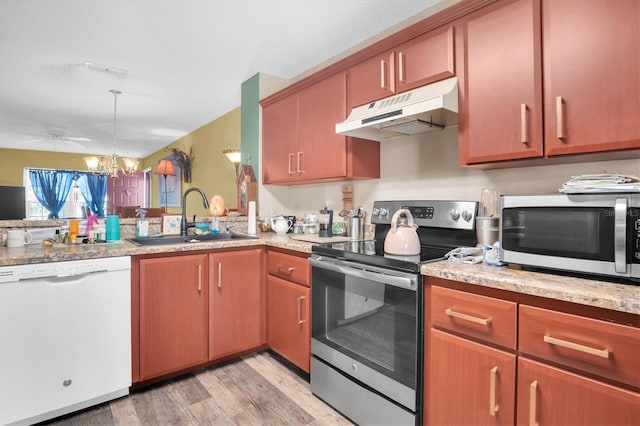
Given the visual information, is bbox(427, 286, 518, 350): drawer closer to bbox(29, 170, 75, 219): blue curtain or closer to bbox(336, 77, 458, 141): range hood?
bbox(336, 77, 458, 141): range hood

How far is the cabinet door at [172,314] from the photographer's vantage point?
195 cm

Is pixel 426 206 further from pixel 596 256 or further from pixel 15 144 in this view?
pixel 15 144

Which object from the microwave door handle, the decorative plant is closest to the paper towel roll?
the microwave door handle

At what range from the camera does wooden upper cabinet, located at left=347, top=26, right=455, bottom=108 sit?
1690mm

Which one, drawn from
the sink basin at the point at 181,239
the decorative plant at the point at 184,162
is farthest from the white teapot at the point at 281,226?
the decorative plant at the point at 184,162

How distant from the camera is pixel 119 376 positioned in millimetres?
1852

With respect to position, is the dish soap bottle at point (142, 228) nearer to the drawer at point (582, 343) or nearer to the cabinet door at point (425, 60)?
the cabinet door at point (425, 60)

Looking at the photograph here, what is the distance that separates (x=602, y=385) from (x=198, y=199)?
519 centimetres

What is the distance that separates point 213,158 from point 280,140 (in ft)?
7.81

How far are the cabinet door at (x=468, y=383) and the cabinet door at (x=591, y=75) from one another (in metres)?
0.85

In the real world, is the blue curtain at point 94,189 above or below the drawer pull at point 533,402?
above

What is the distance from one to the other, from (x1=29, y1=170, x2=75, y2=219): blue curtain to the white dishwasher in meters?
6.50


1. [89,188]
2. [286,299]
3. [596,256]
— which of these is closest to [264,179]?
[286,299]

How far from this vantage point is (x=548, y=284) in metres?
1.06
